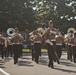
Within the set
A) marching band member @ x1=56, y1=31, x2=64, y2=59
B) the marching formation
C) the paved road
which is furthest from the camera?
marching band member @ x1=56, y1=31, x2=64, y2=59

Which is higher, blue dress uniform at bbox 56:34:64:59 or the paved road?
blue dress uniform at bbox 56:34:64:59

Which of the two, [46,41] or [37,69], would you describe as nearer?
[37,69]

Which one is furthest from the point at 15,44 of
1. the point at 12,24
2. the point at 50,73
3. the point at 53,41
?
the point at 12,24

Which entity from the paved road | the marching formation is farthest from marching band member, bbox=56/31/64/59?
the paved road

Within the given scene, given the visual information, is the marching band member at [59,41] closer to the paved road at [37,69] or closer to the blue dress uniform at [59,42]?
the blue dress uniform at [59,42]

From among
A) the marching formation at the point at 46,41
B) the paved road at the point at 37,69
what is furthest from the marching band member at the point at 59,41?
the paved road at the point at 37,69

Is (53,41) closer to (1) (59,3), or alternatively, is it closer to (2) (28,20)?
(2) (28,20)

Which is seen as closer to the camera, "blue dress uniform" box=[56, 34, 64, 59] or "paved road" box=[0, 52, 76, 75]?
"paved road" box=[0, 52, 76, 75]

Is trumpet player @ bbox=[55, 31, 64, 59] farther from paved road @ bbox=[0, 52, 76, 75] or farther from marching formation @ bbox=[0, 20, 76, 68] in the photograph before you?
paved road @ bbox=[0, 52, 76, 75]

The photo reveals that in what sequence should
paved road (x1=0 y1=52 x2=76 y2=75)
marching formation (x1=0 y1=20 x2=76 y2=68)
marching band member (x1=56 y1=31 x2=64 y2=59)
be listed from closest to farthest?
paved road (x1=0 y1=52 x2=76 y2=75) → marching formation (x1=0 y1=20 x2=76 y2=68) → marching band member (x1=56 y1=31 x2=64 y2=59)

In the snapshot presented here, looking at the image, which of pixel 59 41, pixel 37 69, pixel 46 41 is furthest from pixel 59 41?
pixel 37 69

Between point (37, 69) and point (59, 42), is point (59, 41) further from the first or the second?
point (37, 69)

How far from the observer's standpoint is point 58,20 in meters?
59.8

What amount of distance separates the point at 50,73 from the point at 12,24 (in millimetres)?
37064
